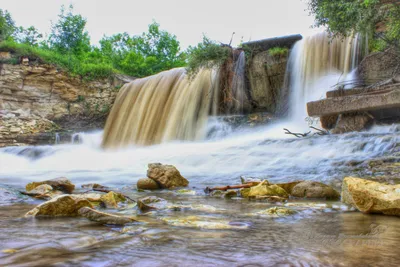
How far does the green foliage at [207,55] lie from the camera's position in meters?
11.4

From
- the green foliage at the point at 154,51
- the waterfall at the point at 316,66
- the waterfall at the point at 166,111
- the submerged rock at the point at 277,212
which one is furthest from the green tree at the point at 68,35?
the submerged rock at the point at 277,212

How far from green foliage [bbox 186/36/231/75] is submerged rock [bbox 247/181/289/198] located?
29.4 ft

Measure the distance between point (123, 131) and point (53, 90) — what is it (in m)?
5.07

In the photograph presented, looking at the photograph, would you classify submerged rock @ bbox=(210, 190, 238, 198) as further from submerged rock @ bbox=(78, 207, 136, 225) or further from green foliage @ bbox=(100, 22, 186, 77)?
green foliage @ bbox=(100, 22, 186, 77)

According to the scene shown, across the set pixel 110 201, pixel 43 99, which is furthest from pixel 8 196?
pixel 43 99

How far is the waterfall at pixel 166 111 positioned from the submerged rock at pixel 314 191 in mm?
7920

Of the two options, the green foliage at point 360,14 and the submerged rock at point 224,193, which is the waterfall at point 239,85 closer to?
the green foliage at point 360,14

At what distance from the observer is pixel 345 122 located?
23.9 ft

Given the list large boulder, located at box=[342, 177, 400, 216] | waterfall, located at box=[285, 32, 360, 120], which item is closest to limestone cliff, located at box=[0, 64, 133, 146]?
waterfall, located at box=[285, 32, 360, 120]

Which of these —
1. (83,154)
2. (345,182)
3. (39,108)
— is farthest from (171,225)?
(39,108)

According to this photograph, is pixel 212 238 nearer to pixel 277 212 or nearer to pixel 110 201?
pixel 277 212

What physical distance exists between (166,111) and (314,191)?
977 cm

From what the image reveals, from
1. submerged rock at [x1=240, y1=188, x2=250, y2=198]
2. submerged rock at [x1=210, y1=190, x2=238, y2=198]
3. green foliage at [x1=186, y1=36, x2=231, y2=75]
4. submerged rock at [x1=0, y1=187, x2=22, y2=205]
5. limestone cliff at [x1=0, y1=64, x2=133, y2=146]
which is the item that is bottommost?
submerged rock at [x1=0, y1=187, x2=22, y2=205]

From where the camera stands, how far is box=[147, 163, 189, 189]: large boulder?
400 cm
